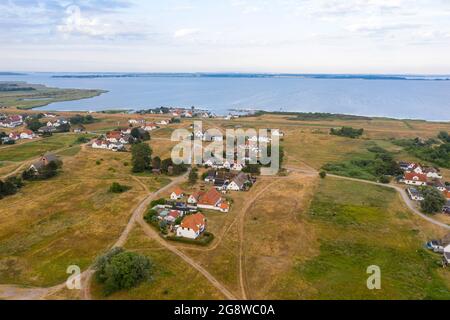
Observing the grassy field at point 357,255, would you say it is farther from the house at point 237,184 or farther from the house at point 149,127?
the house at point 149,127

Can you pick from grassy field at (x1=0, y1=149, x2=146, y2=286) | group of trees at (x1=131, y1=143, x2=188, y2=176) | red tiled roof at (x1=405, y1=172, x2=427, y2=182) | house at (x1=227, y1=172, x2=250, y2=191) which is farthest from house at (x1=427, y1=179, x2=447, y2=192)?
grassy field at (x1=0, y1=149, x2=146, y2=286)

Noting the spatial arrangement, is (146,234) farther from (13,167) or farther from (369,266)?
(13,167)

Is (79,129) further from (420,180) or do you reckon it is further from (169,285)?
(420,180)

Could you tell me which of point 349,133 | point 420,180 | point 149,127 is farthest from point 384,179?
point 149,127

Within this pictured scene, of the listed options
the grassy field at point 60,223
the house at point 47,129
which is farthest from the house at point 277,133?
the house at point 47,129

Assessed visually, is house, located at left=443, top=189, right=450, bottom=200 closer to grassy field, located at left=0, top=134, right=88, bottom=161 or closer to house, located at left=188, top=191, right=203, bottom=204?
house, located at left=188, top=191, right=203, bottom=204
